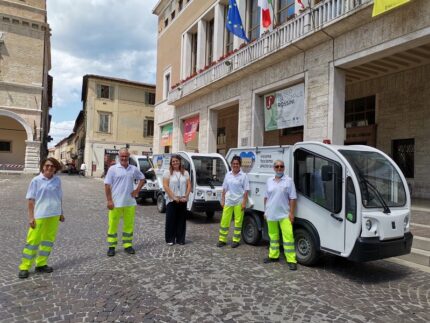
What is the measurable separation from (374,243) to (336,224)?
58 cm

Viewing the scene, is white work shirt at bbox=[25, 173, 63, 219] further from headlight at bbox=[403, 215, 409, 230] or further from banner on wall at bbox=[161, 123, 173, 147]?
banner on wall at bbox=[161, 123, 173, 147]

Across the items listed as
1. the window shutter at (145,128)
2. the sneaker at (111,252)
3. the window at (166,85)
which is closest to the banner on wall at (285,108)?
the sneaker at (111,252)

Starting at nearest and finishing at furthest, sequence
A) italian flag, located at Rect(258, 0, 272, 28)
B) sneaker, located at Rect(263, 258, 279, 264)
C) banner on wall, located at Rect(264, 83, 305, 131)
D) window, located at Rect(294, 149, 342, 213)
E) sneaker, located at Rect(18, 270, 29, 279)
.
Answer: sneaker, located at Rect(18, 270, 29, 279)
window, located at Rect(294, 149, 342, 213)
sneaker, located at Rect(263, 258, 279, 264)
banner on wall, located at Rect(264, 83, 305, 131)
italian flag, located at Rect(258, 0, 272, 28)

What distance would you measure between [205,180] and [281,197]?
4.54 metres

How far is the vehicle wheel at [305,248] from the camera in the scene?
574 cm

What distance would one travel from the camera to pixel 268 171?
23.5ft

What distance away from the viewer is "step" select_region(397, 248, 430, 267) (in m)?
6.09

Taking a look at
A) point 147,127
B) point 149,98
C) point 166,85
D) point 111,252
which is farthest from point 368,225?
point 149,98

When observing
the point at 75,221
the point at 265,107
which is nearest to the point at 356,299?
the point at 75,221

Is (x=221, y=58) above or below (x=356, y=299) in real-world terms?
above

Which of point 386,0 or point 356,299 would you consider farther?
point 386,0

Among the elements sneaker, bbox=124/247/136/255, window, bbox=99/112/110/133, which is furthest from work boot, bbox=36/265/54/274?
window, bbox=99/112/110/133

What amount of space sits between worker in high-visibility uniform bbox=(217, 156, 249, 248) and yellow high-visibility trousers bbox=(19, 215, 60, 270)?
3.12 m

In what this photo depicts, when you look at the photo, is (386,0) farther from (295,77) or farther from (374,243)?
(374,243)
